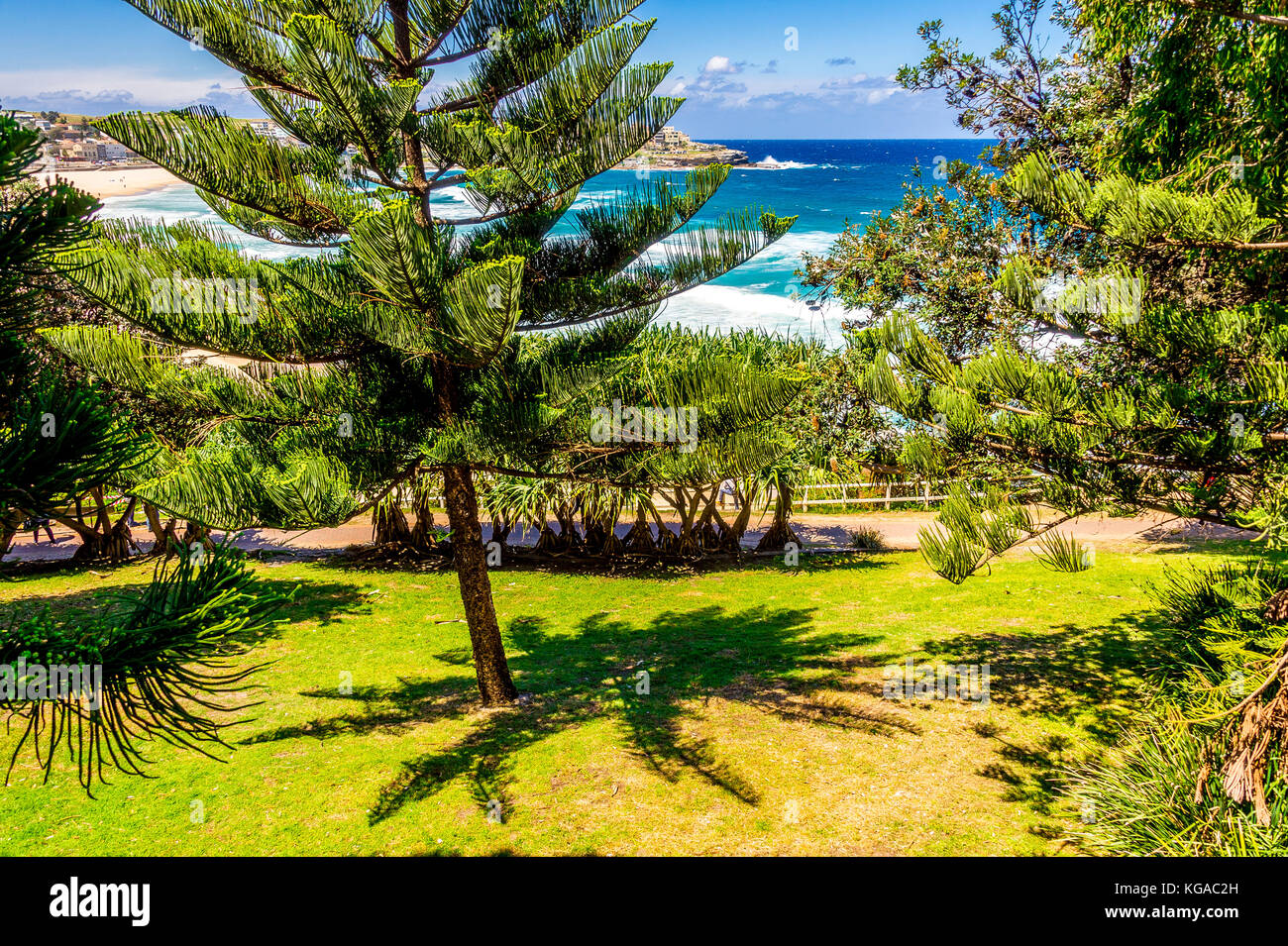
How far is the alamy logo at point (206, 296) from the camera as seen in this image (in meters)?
4.32

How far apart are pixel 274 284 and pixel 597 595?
601 centimetres

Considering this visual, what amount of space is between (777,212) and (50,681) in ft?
137

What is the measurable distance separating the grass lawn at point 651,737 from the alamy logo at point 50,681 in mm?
2605

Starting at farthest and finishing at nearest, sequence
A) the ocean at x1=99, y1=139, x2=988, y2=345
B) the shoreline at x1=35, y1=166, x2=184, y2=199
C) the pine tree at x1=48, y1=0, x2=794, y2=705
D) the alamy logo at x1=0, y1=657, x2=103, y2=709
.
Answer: the shoreline at x1=35, y1=166, x2=184, y2=199, the ocean at x1=99, y1=139, x2=988, y2=345, the pine tree at x1=48, y1=0, x2=794, y2=705, the alamy logo at x1=0, y1=657, x2=103, y2=709

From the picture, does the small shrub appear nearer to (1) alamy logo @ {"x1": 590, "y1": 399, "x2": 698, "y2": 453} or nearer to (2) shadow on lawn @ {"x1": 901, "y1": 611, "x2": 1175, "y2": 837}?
(2) shadow on lawn @ {"x1": 901, "y1": 611, "x2": 1175, "y2": 837}

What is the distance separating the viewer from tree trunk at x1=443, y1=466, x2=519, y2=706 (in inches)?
226

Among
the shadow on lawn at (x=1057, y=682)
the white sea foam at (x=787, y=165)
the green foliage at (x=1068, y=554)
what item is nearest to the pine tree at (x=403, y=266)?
the green foliage at (x=1068, y=554)

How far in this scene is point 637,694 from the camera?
21.7 ft

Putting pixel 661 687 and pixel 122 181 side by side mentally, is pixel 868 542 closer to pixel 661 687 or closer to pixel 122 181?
pixel 661 687

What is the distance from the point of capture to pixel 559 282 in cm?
517

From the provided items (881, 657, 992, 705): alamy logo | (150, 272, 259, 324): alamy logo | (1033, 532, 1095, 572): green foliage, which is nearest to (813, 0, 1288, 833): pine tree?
(1033, 532, 1095, 572): green foliage

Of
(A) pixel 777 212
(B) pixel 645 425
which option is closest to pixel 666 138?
(B) pixel 645 425

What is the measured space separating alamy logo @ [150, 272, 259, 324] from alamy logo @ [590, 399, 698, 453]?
226cm

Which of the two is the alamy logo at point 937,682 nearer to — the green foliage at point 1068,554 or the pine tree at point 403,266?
the green foliage at point 1068,554
